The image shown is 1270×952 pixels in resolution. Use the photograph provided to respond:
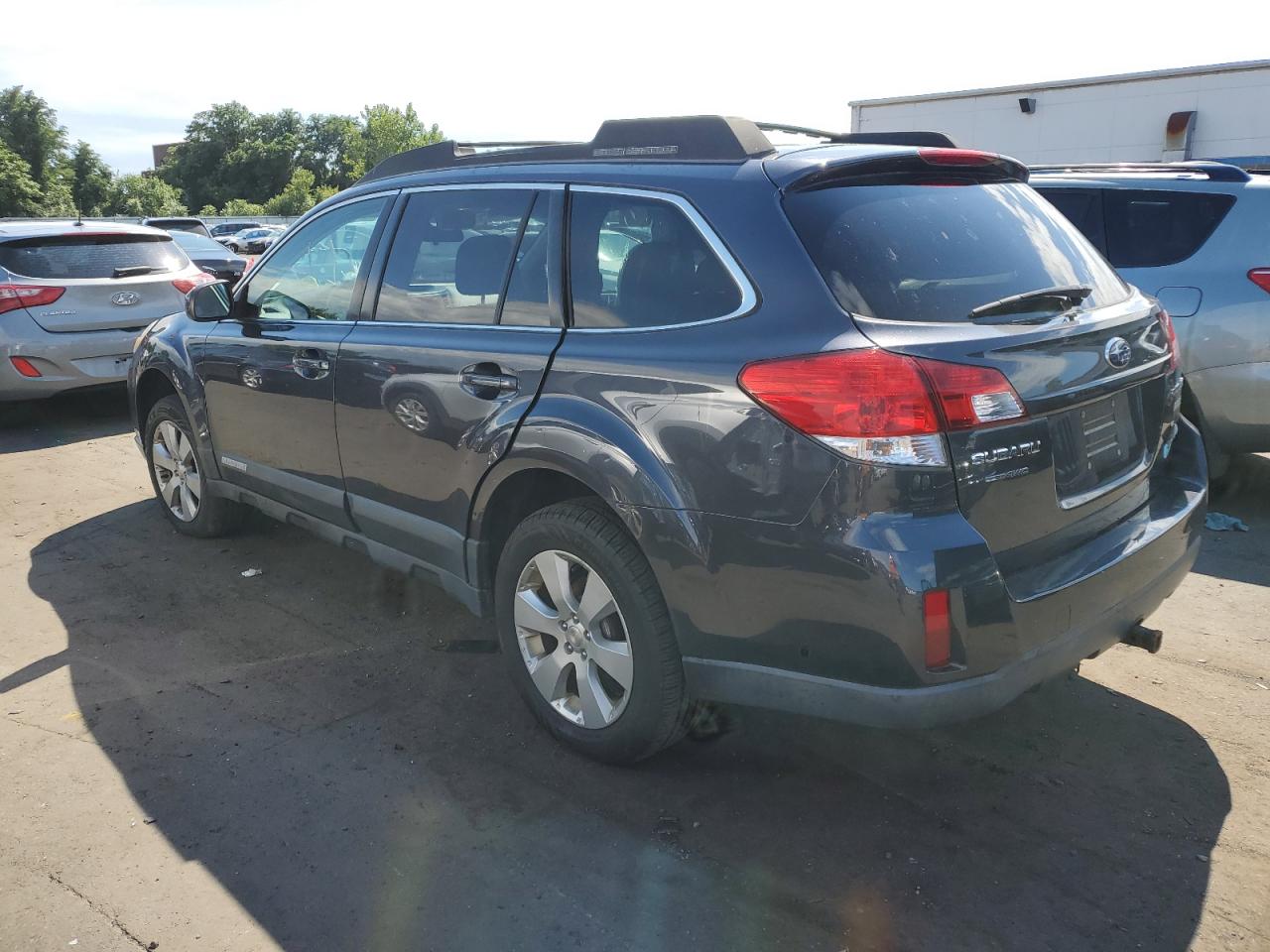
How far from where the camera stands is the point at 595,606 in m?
3.16

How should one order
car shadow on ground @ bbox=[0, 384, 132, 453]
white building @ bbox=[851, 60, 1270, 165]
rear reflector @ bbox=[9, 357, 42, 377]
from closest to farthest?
rear reflector @ bbox=[9, 357, 42, 377], car shadow on ground @ bbox=[0, 384, 132, 453], white building @ bbox=[851, 60, 1270, 165]

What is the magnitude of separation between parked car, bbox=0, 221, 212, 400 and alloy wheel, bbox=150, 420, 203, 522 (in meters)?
2.98

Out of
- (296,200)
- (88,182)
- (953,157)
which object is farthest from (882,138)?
(88,182)

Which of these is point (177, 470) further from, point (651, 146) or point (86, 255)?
point (86, 255)

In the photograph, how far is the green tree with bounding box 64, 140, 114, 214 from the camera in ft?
245

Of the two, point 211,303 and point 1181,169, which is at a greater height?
point 1181,169

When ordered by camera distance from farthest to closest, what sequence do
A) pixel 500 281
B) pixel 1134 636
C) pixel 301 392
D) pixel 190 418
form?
1. pixel 190 418
2. pixel 301 392
3. pixel 500 281
4. pixel 1134 636

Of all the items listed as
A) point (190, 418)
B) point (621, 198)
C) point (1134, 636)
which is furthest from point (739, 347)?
point (190, 418)

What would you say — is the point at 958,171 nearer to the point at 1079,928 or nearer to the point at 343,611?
the point at 1079,928

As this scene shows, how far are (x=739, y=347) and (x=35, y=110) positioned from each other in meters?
81.0

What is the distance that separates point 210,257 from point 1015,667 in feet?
47.1

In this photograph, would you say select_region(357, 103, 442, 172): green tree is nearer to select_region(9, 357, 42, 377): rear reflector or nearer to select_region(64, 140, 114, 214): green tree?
select_region(64, 140, 114, 214): green tree

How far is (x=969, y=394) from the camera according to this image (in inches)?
101

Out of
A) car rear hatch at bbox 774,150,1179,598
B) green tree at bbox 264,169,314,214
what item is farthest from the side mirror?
green tree at bbox 264,169,314,214
